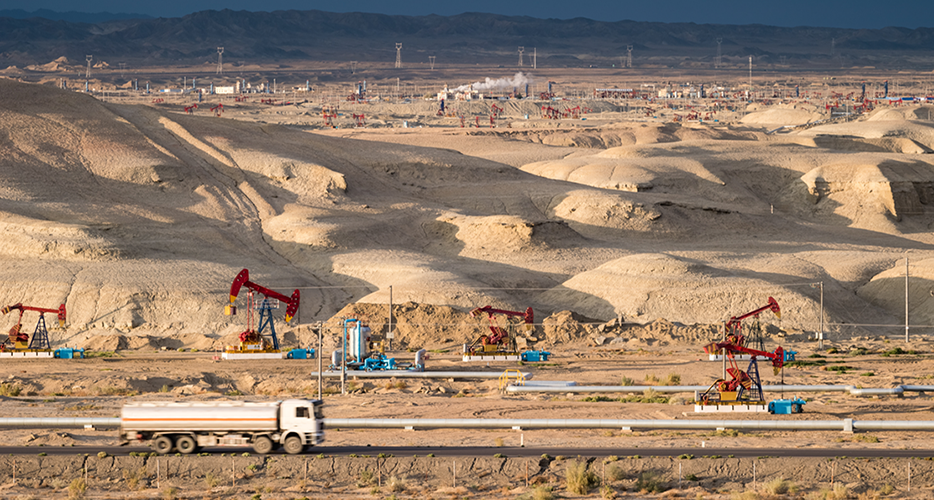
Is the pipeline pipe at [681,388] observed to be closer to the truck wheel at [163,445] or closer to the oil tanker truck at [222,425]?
the oil tanker truck at [222,425]

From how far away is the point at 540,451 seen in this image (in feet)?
121

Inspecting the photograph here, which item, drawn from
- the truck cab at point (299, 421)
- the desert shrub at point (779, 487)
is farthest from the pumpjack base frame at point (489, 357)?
the desert shrub at point (779, 487)

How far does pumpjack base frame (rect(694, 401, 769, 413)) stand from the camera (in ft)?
147

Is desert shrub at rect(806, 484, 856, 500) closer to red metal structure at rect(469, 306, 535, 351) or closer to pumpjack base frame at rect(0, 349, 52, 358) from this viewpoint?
red metal structure at rect(469, 306, 535, 351)

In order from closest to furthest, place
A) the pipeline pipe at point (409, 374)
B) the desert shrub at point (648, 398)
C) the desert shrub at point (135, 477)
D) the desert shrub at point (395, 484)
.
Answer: the desert shrub at point (395, 484) → the desert shrub at point (135, 477) → the desert shrub at point (648, 398) → the pipeline pipe at point (409, 374)

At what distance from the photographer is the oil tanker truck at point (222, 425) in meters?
35.3

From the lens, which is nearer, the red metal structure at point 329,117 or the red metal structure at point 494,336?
the red metal structure at point 494,336

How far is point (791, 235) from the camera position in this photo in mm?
93188

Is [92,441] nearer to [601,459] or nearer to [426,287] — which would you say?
[601,459]

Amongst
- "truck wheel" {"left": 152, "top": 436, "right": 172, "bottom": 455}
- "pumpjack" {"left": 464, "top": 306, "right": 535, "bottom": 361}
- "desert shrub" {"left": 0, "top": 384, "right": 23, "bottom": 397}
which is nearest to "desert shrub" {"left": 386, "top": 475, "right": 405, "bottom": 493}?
"truck wheel" {"left": 152, "top": 436, "right": 172, "bottom": 455}

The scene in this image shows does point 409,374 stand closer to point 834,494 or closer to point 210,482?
point 210,482

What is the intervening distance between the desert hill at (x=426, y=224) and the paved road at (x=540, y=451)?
2839 cm

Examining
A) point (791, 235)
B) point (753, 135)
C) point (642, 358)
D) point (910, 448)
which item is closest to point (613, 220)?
point (791, 235)

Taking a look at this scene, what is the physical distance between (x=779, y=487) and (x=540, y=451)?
7267 mm
